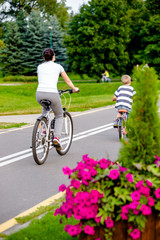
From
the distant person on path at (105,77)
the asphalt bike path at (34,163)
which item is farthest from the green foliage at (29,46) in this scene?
A: the asphalt bike path at (34,163)

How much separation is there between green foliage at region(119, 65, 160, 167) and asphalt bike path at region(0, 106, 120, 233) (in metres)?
0.48

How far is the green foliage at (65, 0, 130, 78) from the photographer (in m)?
51.2

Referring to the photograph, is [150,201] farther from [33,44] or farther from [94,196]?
[33,44]

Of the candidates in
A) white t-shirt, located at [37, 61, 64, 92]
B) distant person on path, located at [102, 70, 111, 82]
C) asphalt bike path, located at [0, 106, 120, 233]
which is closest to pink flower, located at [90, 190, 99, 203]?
asphalt bike path, located at [0, 106, 120, 233]

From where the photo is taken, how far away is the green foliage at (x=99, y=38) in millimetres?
51188

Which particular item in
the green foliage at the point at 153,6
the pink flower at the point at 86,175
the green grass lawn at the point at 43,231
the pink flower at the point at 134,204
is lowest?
the green grass lawn at the point at 43,231

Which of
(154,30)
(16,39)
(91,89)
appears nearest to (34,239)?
(91,89)

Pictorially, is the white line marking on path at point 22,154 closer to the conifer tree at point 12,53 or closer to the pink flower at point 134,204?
the pink flower at point 134,204

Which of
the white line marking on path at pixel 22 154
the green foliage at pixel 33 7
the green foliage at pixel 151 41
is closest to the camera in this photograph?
the white line marking on path at pixel 22 154

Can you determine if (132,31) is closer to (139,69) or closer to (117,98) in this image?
(117,98)

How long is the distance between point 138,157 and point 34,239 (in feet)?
4.05

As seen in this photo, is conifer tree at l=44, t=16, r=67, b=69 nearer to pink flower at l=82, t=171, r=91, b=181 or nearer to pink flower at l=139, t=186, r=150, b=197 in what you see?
pink flower at l=82, t=171, r=91, b=181

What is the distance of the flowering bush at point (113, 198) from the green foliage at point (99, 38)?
47312mm

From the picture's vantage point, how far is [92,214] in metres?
3.13
